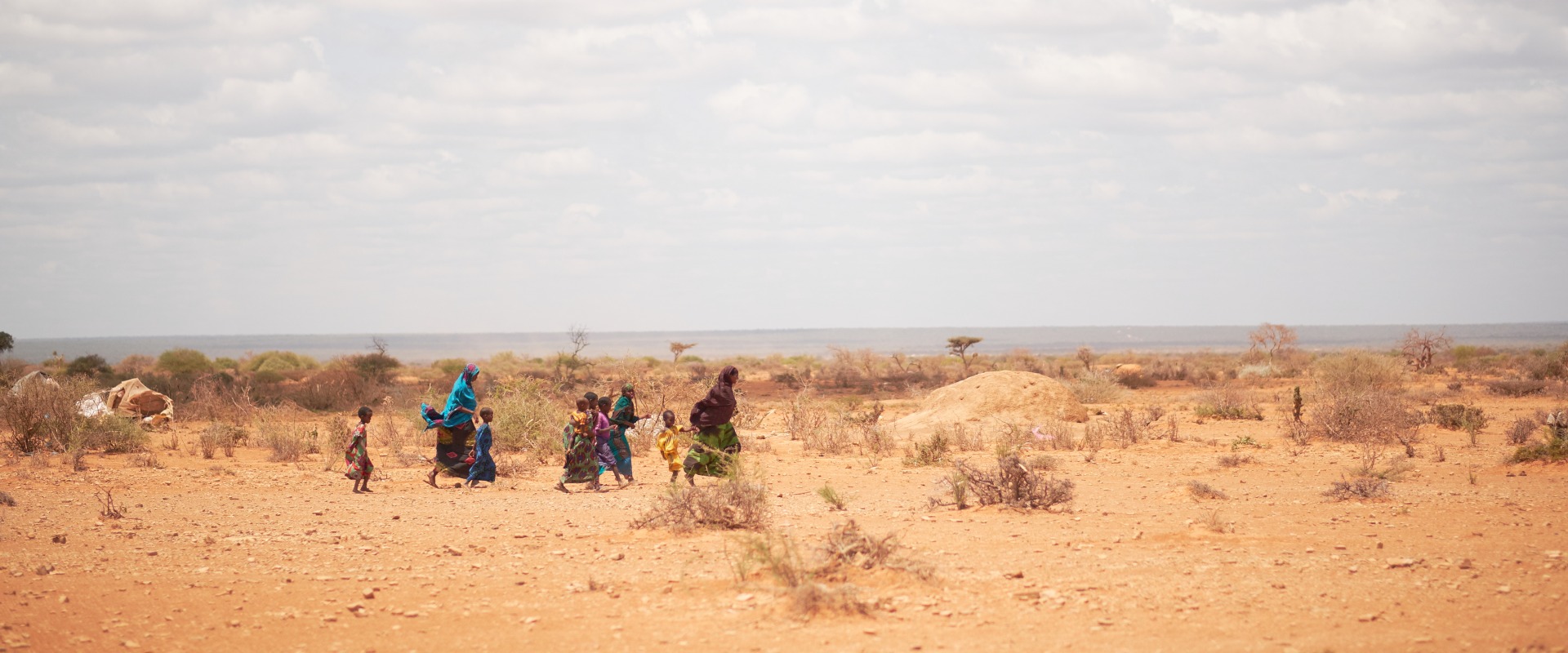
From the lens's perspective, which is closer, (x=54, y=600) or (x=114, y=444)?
(x=54, y=600)

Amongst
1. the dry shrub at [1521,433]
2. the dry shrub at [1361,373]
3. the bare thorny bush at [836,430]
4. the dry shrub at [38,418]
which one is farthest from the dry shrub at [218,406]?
the dry shrub at [1361,373]

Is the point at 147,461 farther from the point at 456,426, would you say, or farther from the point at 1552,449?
the point at 1552,449

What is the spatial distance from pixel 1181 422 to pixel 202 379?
24318mm

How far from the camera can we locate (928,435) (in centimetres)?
1938

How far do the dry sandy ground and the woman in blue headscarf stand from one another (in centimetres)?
71

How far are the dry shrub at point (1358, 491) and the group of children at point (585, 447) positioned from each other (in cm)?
690

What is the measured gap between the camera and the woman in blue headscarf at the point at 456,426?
1288 cm

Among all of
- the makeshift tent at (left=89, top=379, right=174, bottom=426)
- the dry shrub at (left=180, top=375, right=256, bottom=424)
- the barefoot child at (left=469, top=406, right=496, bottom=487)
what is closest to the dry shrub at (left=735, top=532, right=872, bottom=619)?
the barefoot child at (left=469, top=406, right=496, bottom=487)

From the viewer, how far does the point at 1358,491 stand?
35.4ft

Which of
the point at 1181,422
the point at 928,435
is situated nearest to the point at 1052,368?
Answer: the point at 1181,422

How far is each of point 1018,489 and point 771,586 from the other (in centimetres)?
394

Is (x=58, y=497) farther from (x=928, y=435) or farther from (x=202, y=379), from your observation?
(x=202, y=379)

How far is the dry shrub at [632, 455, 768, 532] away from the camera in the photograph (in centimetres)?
944

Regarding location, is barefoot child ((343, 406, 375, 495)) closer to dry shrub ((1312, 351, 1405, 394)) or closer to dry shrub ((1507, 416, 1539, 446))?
dry shrub ((1507, 416, 1539, 446))
